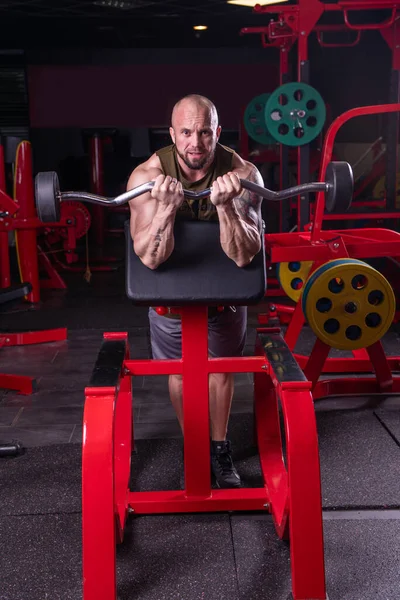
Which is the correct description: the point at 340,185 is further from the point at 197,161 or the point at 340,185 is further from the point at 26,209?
the point at 26,209

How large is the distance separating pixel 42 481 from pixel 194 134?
113 cm

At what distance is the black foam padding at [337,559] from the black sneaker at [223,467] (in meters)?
0.14

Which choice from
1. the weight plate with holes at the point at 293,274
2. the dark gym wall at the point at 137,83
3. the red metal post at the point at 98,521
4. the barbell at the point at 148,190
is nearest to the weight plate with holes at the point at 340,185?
the barbell at the point at 148,190

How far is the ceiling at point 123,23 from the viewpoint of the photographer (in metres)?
6.71

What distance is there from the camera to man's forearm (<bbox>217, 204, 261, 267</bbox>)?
61.2 inches

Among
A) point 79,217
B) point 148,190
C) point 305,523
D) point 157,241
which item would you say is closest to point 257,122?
point 79,217

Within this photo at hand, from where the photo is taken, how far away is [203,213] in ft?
5.83

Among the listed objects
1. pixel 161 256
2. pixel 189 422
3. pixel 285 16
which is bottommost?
pixel 189 422

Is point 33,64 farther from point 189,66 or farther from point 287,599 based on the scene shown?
point 287,599

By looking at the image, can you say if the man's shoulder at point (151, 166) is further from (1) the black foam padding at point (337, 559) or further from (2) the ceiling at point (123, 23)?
(2) the ceiling at point (123, 23)

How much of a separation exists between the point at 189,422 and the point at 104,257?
483 centimetres

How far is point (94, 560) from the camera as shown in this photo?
4.57ft

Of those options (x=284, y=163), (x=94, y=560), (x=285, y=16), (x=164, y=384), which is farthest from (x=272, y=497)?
(x=284, y=163)

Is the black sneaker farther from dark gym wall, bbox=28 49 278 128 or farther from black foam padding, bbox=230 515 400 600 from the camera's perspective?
dark gym wall, bbox=28 49 278 128
